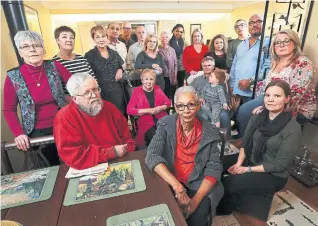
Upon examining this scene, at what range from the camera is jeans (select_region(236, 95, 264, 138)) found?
2088 millimetres

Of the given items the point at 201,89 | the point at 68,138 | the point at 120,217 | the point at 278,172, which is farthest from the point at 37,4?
the point at 278,172

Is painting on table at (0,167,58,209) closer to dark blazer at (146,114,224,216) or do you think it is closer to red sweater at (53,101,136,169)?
red sweater at (53,101,136,169)

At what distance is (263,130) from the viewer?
4.80 ft

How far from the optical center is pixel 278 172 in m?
1.41

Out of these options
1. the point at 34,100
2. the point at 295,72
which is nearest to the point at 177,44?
the point at 295,72

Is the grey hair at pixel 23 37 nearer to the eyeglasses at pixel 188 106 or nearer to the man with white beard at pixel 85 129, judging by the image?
the man with white beard at pixel 85 129

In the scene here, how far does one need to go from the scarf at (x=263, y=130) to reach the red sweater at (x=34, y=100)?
4.94 feet

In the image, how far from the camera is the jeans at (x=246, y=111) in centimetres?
209

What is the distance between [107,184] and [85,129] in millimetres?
412

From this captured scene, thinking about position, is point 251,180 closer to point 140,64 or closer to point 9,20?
point 140,64

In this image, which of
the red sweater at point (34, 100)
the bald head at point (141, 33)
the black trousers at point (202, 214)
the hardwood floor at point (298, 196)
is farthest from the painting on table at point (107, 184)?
the bald head at point (141, 33)

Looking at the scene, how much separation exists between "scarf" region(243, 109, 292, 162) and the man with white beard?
0.97 metres

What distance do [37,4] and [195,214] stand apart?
14.9 ft

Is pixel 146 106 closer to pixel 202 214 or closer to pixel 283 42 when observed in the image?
pixel 202 214
